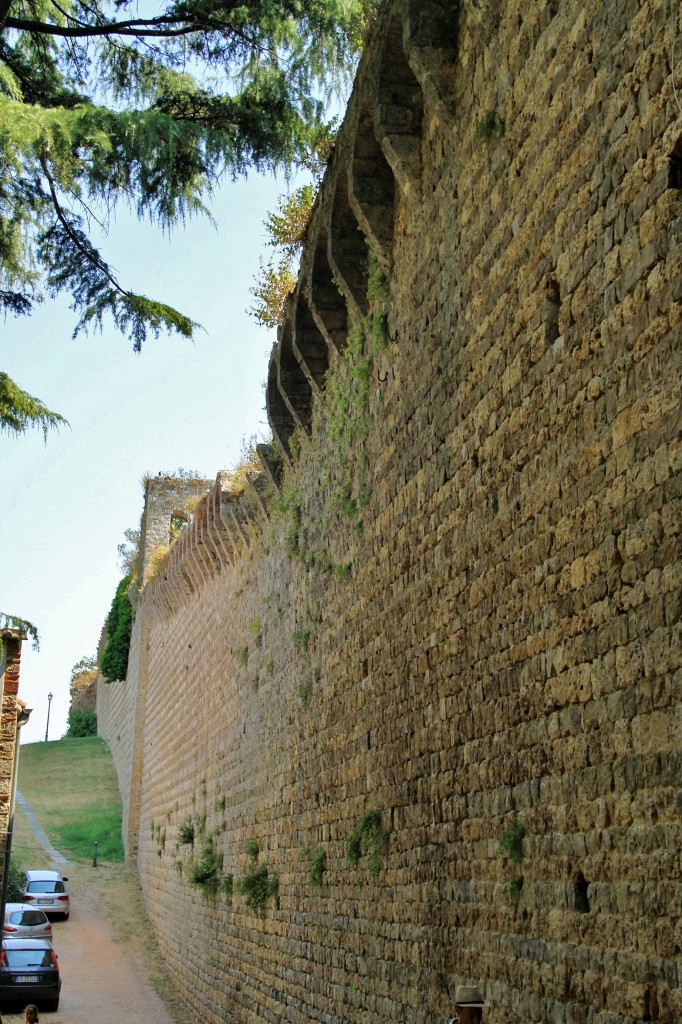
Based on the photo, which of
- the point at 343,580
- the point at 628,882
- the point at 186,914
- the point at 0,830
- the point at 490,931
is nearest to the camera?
the point at 628,882

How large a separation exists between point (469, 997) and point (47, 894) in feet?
53.8

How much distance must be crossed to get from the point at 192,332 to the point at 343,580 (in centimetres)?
376

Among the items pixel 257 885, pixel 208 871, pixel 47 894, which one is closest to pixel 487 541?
pixel 257 885

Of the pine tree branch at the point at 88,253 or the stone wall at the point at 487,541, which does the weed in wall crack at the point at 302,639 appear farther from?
the pine tree branch at the point at 88,253

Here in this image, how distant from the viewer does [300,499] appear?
37.8 feet

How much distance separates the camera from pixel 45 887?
66.0 feet

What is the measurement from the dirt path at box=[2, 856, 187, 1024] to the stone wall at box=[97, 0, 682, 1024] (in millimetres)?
3594

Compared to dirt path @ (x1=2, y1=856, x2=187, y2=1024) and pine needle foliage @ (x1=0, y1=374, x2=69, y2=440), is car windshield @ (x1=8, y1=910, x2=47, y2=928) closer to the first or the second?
dirt path @ (x1=2, y1=856, x2=187, y2=1024)

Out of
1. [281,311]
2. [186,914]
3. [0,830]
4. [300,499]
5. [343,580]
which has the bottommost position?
[186,914]

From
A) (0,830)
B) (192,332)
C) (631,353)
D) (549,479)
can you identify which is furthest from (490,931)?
(0,830)

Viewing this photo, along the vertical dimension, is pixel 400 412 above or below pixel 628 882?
above

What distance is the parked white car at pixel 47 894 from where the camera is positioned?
19.7 meters

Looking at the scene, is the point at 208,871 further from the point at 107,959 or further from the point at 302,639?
the point at 302,639

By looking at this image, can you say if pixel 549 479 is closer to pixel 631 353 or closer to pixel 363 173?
pixel 631 353
